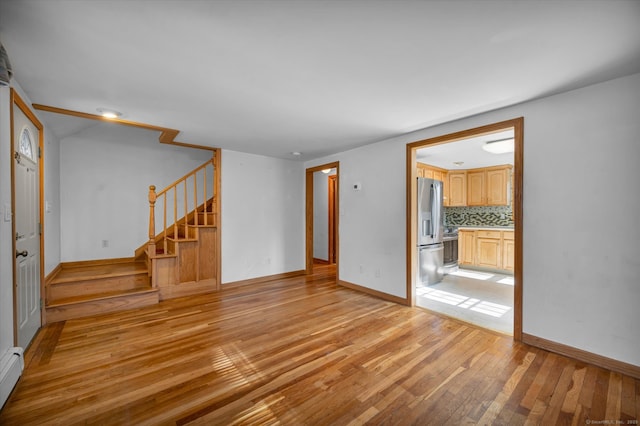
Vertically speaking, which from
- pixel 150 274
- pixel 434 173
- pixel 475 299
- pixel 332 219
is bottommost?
pixel 475 299

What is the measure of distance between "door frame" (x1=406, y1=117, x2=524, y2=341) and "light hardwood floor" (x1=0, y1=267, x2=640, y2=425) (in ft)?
1.48

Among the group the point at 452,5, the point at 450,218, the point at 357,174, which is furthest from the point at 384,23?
the point at 450,218

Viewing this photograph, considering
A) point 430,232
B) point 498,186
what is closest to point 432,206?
point 430,232

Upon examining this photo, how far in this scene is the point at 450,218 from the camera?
7168mm

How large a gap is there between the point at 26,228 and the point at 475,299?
529 centimetres

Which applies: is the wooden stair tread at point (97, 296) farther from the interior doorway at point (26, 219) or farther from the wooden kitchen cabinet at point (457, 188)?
the wooden kitchen cabinet at point (457, 188)

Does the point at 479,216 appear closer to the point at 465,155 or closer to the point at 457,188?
the point at 457,188

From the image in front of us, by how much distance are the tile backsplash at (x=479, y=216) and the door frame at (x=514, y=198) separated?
3.86 m

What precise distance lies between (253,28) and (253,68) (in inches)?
17.9

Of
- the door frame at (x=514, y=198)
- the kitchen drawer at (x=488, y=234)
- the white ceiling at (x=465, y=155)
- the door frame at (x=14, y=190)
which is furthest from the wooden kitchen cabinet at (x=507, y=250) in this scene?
the door frame at (x=14, y=190)

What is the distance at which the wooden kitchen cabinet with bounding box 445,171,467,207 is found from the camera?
6.39 m

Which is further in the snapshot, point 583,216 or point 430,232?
point 430,232

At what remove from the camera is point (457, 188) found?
6.46 metres

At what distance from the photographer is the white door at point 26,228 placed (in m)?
2.30
